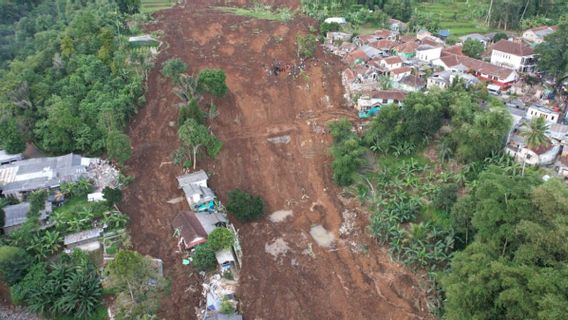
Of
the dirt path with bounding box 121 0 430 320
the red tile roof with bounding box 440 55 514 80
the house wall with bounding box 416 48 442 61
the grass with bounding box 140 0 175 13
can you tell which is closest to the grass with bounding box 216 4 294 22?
the dirt path with bounding box 121 0 430 320

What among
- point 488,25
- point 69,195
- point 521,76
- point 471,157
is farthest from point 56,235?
point 488,25

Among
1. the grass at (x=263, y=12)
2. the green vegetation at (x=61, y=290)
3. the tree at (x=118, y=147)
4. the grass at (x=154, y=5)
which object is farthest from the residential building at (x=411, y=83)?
the grass at (x=154, y=5)

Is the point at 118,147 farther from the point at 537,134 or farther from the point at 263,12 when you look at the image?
Answer: the point at 263,12

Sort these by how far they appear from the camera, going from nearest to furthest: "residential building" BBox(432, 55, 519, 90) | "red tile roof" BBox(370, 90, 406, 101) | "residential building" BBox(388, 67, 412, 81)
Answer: "red tile roof" BBox(370, 90, 406, 101) → "residential building" BBox(432, 55, 519, 90) → "residential building" BBox(388, 67, 412, 81)

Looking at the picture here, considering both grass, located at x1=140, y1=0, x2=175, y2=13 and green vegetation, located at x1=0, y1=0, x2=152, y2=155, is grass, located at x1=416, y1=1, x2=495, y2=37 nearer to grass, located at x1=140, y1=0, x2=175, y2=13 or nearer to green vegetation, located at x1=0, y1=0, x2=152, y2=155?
grass, located at x1=140, y1=0, x2=175, y2=13

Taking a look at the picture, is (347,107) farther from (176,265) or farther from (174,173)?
(176,265)

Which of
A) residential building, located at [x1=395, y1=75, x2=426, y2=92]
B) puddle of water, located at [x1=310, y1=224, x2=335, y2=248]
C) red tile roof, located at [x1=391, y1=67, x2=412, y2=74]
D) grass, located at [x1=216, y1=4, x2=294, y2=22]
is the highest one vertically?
grass, located at [x1=216, y1=4, x2=294, y2=22]
